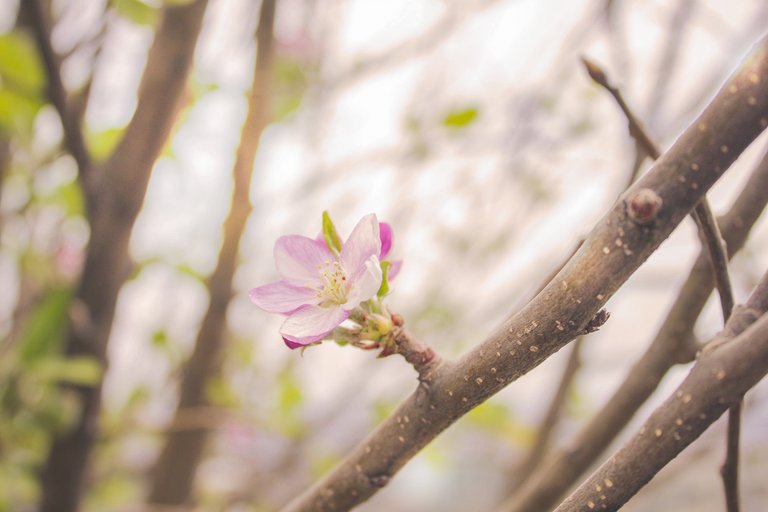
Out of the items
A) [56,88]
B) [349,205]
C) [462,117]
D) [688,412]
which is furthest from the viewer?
[349,205]

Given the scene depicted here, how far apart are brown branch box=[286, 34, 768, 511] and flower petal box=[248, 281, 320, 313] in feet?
0.20

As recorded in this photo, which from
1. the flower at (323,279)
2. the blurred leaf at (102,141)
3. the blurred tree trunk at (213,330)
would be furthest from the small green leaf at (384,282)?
the blurred leaf at (102,141)

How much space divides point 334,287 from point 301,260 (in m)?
0.02

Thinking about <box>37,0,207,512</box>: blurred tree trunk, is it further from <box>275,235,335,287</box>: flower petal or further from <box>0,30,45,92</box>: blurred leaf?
<box>275,235,335,287</box>: flower petal

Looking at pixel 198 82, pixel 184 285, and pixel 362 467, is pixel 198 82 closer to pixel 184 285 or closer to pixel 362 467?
pixel 184 285

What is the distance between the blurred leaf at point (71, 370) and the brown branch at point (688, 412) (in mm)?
482

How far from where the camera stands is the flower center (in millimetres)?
241

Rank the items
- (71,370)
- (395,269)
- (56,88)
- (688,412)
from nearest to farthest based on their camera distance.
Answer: (688,412)
(395,269)
(56,88)
(71,370)

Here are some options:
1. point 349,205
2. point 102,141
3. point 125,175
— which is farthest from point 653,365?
point 349,205

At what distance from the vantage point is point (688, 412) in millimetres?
163

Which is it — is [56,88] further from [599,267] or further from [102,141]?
[599,267]

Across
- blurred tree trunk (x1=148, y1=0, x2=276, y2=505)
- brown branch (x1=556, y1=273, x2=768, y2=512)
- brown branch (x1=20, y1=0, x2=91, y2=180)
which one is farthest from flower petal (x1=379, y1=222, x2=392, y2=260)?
blurred tree trunk (x1=148, y1=0, x2=276, y2=505)

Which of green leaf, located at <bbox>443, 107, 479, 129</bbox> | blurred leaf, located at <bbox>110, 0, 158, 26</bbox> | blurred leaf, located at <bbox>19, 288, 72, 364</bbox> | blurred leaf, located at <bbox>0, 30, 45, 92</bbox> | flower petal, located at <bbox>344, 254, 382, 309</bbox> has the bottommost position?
flower petal, located at <bbox>344, 254, 382, 309</bbox>

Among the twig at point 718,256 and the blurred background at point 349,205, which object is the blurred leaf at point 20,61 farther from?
the twig at point 718,256
